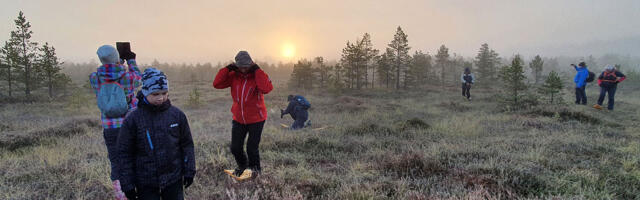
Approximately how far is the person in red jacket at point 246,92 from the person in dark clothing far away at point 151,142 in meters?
1.72

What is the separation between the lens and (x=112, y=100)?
11.2 ft

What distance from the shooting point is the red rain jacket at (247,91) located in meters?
4.32

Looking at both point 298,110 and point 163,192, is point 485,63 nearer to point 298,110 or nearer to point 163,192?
point 298,110

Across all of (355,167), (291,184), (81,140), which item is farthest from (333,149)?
(81,140)

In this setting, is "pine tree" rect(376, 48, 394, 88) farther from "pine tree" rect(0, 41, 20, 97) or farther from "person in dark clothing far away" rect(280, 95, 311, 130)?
"pine tree" rect(0, 41, 20, 97)

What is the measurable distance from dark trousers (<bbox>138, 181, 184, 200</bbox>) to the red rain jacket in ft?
5.71

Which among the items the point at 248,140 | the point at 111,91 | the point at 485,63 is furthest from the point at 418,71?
the point at 111,91

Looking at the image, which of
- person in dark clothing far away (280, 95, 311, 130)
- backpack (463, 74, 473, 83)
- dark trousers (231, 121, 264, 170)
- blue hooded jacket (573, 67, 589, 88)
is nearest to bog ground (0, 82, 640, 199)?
dark trousers (231, 121, 264, 170)

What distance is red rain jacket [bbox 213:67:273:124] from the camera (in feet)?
14.2

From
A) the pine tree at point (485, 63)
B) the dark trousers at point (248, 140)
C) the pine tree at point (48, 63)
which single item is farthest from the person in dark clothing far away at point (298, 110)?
the pine tree at point (485, 63)

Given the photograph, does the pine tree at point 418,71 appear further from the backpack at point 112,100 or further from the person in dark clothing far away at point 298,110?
the backpack at point 112,100

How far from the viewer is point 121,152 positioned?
2.40 m

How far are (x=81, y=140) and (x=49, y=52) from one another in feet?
66.9

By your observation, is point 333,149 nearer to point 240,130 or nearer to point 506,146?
point 240,130
